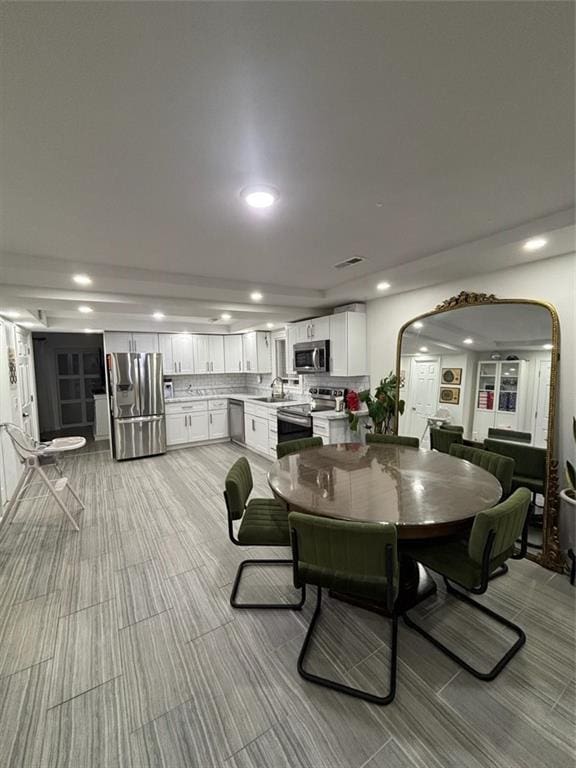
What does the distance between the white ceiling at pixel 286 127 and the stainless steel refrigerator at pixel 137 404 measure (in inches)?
122

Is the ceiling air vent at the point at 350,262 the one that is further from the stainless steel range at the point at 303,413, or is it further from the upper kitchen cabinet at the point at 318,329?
the stainless steel range at the point at 303,413

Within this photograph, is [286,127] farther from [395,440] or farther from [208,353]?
[208,353]

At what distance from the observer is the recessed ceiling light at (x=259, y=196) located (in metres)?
1.69

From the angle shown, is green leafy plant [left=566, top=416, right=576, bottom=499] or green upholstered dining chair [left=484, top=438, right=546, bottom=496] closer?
green leafy plant [left=566, top=416, right=576, bottom=499]

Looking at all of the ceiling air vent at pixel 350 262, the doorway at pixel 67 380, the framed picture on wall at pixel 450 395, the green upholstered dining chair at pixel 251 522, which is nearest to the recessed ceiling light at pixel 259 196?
the ceiling air vent at pixel 350 262

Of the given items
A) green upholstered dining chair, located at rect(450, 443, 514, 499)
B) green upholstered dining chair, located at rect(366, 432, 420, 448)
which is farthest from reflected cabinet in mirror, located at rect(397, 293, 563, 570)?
green upholstered dining chair, located at rect(366, 432, 420, 448)

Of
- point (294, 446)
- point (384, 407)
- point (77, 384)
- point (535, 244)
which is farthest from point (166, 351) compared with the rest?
point (535, 244)

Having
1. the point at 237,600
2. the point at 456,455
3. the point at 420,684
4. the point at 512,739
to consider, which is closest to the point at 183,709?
the point at 237,600

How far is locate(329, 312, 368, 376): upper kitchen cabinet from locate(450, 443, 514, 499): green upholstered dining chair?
184 centimetres

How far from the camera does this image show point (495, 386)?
10.00 feet

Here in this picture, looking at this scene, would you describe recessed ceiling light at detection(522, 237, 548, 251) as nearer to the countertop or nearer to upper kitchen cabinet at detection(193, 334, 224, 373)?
the countertop

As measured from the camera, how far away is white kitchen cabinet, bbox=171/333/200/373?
21.4 ft

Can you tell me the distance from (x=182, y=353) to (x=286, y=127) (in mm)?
5773

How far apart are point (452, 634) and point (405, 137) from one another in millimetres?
2615
